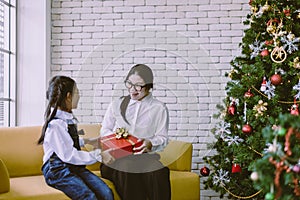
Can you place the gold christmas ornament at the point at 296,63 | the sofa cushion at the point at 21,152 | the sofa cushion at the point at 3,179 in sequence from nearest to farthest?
the sofa cushion at the point at 3,179 → the gold christmas ornament at the point at 296,63 → the sofa cushion at the point at 21,152

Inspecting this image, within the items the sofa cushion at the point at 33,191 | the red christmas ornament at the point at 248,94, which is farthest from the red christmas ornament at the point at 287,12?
the sofa cushion at the point at 33,191

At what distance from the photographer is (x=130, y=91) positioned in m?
3.67

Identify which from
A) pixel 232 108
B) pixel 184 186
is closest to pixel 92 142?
pixel 184 186

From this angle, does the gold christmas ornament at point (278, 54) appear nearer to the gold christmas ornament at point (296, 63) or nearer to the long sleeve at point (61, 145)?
the gold christmas ornament at point (296, 63)

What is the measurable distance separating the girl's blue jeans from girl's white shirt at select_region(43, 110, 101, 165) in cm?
5

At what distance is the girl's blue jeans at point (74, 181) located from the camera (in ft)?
11.8

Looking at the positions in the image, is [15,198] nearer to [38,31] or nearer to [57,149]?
[57,149]

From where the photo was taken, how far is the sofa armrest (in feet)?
12.2

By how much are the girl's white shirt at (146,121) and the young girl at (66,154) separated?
8.8 inches

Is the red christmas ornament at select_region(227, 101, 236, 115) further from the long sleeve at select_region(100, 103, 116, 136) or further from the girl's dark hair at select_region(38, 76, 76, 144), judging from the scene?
the girl's dark hair at select_region(38, 76, 76, 144)

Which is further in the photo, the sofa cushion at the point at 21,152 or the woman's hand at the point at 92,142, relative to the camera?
the sofa cushion at the point at 21,152

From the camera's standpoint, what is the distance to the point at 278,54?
3.88m

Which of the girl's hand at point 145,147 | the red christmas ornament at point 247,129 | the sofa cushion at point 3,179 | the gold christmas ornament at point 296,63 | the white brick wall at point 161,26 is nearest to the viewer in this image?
the sofa cushion at point 3,179

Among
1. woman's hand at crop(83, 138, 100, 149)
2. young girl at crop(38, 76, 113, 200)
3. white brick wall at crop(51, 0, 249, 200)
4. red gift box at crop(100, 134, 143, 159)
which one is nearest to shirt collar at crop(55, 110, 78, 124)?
young girl at crop(38, 76, 113, 200)
